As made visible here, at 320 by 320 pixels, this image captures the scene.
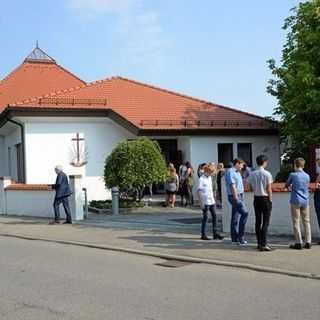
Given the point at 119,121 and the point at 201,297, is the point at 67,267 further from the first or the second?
the point at 119,121

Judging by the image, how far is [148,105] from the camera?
2878 cm

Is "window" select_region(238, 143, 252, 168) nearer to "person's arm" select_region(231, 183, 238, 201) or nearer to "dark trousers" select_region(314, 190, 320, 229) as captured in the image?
"person's arm" select_region(231, 183, 238, 201)

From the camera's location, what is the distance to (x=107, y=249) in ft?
44.6

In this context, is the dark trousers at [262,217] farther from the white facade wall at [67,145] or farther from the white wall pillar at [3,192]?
the white facade wall at [67,145]

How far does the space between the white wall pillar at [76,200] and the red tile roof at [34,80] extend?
16727 mm

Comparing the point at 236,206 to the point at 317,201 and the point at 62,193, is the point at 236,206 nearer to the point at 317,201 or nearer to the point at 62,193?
the point at 317,201

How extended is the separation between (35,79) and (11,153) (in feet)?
23.5

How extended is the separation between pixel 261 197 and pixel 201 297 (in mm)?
4188

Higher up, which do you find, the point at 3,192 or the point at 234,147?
the point at 234,147

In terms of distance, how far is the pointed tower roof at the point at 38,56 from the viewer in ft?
125

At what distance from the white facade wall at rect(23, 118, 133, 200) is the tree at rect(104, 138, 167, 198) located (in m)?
5.02

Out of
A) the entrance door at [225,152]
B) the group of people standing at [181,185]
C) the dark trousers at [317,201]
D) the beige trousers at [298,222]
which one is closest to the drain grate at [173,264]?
the beige trousers at [298,222]

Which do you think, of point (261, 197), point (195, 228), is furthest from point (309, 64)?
point (261, 197)

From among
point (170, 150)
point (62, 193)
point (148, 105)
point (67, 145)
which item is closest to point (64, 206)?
point (62, 193)
